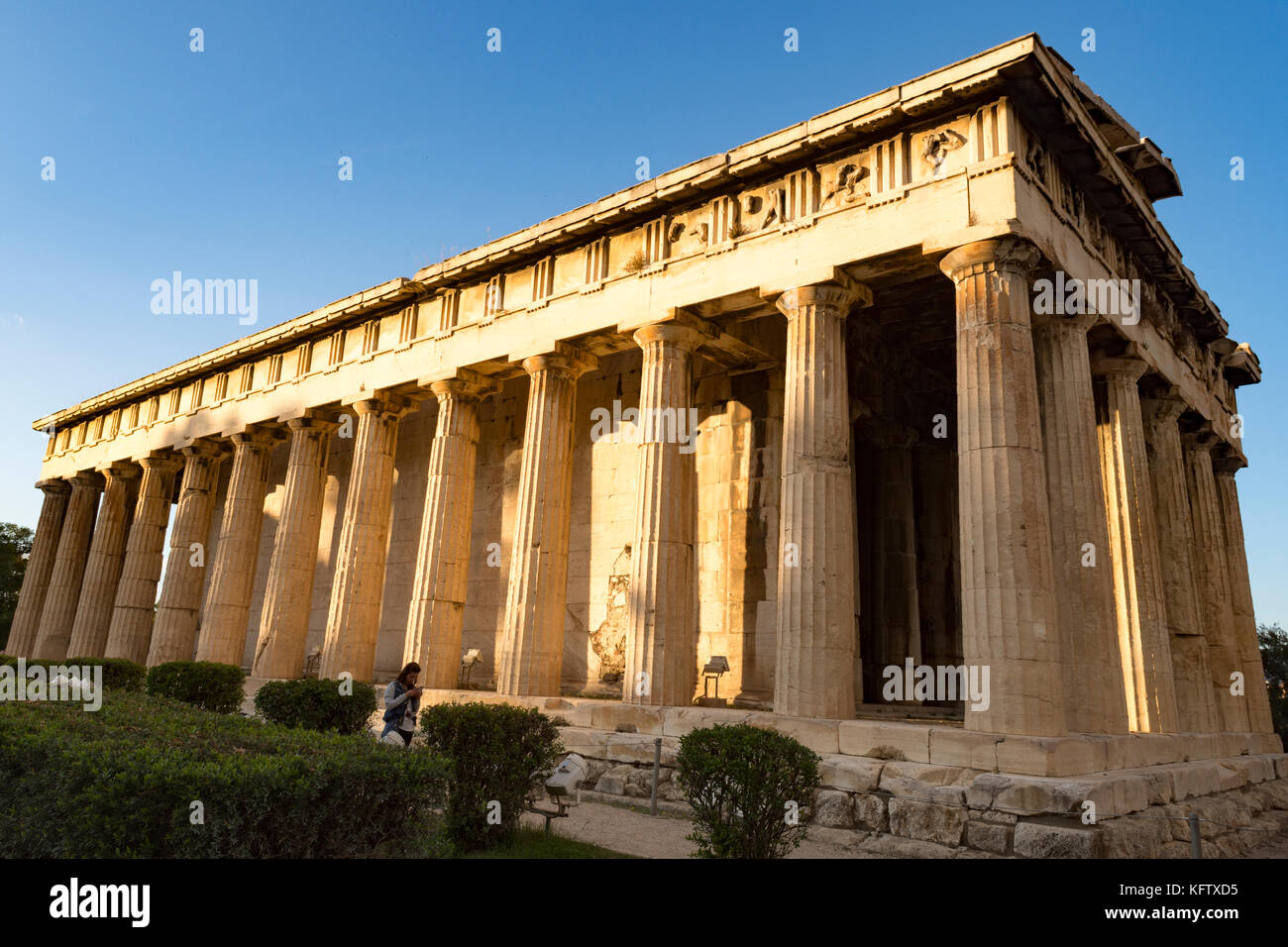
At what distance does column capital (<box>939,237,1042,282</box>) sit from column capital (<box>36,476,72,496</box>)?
32905mm

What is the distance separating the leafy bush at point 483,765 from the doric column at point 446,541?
875 cm

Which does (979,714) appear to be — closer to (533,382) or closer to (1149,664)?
(1149,664)

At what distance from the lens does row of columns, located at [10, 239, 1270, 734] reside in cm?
1162

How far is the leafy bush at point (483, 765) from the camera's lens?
887 cm

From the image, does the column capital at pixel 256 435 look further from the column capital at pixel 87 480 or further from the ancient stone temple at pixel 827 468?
the column capital at pixel 87 480

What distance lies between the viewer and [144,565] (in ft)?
89.8

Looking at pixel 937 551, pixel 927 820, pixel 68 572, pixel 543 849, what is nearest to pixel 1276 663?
pixel 937 551

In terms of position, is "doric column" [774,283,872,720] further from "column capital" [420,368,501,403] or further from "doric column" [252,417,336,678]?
"doric column" [252,417,336,678]

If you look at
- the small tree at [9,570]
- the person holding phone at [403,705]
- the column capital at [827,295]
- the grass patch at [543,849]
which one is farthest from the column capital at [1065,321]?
the small tree at [9,570]

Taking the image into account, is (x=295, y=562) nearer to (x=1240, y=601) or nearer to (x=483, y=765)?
(x=483, y=765)

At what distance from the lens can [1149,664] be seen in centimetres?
1504

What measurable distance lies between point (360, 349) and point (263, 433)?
5.00 m

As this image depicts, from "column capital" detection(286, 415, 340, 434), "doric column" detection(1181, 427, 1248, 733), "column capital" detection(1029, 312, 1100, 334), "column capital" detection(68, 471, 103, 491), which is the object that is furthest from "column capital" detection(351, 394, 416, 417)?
"doric column" detection(1181, 427, 1248, 733)
